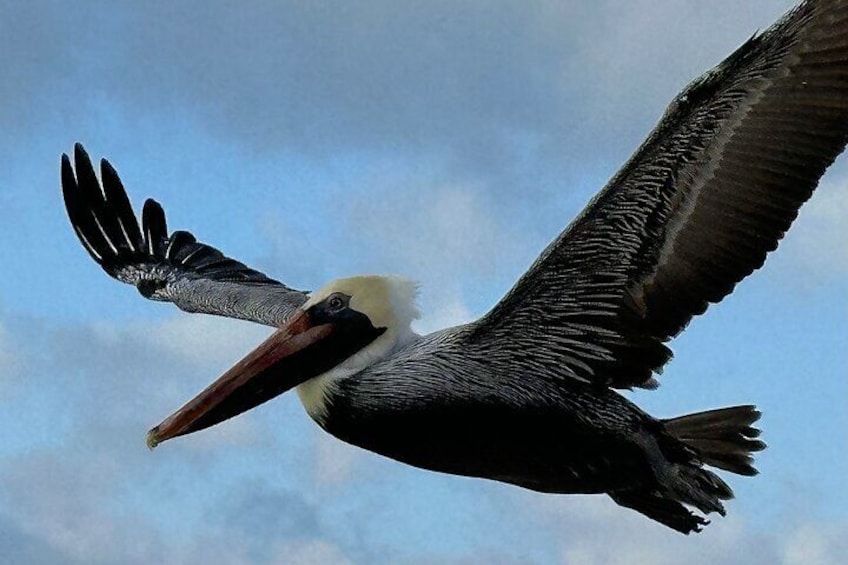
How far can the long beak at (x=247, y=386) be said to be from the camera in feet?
28.3

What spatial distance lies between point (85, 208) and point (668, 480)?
6791 millimetres

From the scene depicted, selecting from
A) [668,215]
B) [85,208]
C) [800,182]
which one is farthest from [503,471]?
[85,208]

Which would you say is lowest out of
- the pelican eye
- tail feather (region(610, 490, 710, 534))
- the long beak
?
the long beak

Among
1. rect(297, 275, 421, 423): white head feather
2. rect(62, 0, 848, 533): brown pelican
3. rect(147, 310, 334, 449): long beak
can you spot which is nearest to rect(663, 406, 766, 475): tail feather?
rect(62, 0, 848, 533): brown pelican

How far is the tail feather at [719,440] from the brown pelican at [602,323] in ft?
Answer: 1.17

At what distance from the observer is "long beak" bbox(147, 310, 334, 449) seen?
28.3 ft

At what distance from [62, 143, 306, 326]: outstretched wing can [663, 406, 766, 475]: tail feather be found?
3956mm

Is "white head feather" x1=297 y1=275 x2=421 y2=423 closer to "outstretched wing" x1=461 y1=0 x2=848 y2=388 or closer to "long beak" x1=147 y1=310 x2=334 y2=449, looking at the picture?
"long beak" x1=147 y1=310 x2=334 y2=449

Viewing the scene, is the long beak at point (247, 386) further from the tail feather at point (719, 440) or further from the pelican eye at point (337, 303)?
the tail feather at point (719, 440)

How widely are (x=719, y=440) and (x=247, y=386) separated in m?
3.00

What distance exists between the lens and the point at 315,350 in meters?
8.59

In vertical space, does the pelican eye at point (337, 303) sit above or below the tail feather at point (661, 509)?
below

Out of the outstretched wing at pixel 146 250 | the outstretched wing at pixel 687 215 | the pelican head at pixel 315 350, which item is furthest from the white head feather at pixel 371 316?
the outstretched wing at pixel 146 250

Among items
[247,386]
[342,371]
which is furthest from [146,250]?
[342,371]
